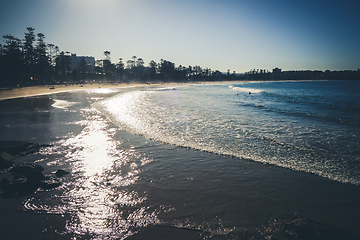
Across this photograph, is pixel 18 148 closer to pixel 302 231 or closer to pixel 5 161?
pixel 5 161

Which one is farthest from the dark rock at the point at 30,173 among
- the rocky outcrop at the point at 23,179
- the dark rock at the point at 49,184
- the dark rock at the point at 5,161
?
the dark rock at the point at 5,161

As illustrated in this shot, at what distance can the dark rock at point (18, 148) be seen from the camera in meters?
7.75

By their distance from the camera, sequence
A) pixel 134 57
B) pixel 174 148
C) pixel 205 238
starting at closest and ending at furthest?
pixel 205 238 < pixel 174 148 < pixel 134 57

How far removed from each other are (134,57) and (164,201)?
148m

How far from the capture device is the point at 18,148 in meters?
7.96

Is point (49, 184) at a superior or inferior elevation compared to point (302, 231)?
superior

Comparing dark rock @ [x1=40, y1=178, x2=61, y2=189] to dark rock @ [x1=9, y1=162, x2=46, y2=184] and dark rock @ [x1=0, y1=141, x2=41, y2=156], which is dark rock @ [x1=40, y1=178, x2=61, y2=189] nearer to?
dark rock @ [x1=9, y1=162, x2=46, y2=184]

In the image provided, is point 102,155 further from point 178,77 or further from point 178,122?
point 178,77

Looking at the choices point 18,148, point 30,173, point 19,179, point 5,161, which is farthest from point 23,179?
point 18,148

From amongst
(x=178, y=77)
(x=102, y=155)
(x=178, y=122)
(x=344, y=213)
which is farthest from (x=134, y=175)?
(x=178, y=77)

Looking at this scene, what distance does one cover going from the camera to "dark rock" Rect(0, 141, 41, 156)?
25.4 feet

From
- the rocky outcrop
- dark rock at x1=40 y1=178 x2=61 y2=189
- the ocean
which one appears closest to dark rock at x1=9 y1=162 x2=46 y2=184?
the rocky outcrop

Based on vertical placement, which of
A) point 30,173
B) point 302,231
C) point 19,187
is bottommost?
point 302,231

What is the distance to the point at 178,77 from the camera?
166 metres
